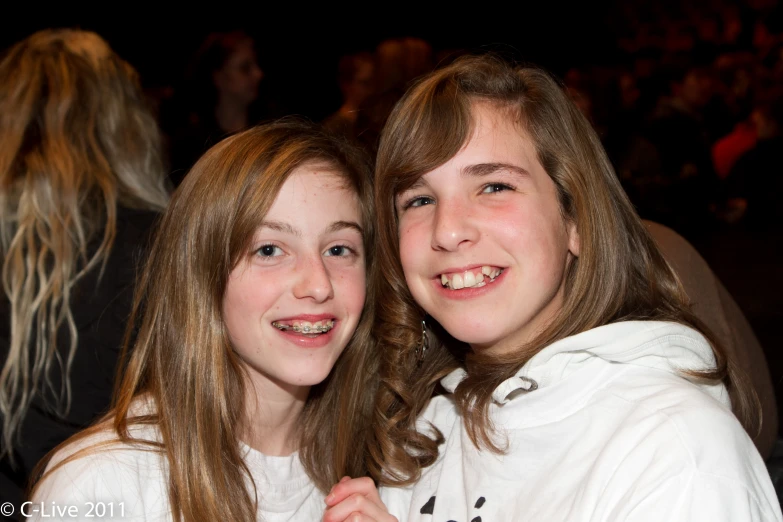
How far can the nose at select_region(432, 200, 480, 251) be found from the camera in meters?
1.75

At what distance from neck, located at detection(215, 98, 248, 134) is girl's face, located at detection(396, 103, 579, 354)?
2.31 meters

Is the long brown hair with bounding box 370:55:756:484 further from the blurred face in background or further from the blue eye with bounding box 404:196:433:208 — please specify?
the blurred face in background

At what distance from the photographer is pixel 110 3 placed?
7.16 meters

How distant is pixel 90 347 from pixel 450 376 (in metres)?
1.06

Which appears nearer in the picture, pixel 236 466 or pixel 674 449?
Result: pixel 674 449

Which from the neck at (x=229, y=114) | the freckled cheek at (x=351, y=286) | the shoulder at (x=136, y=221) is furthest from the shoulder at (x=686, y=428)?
the neck at (x=229, y=114)

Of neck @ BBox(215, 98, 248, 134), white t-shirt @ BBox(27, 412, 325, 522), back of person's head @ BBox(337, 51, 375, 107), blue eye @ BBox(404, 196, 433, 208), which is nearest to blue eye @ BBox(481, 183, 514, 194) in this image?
blue eye @ BBox(404, 196, 433, 208)

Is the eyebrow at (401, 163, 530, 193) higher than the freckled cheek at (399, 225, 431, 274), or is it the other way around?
the eyebrow at (401, 163, 530, 193)

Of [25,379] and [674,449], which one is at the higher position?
[674,449]

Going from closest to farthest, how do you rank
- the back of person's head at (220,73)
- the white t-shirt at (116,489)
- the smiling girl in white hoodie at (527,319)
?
the smiling girl in white hoodie at (527,319)
the white t-shirt at (116,489)
the back of person's head at (220,73)

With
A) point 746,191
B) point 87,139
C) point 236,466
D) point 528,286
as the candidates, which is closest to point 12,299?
point 87,139

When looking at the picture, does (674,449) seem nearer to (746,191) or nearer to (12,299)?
(12,299)

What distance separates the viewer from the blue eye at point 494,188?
5.90 ft

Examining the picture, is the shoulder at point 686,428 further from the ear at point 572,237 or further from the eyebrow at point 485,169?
the eyebrow at point 485,169
